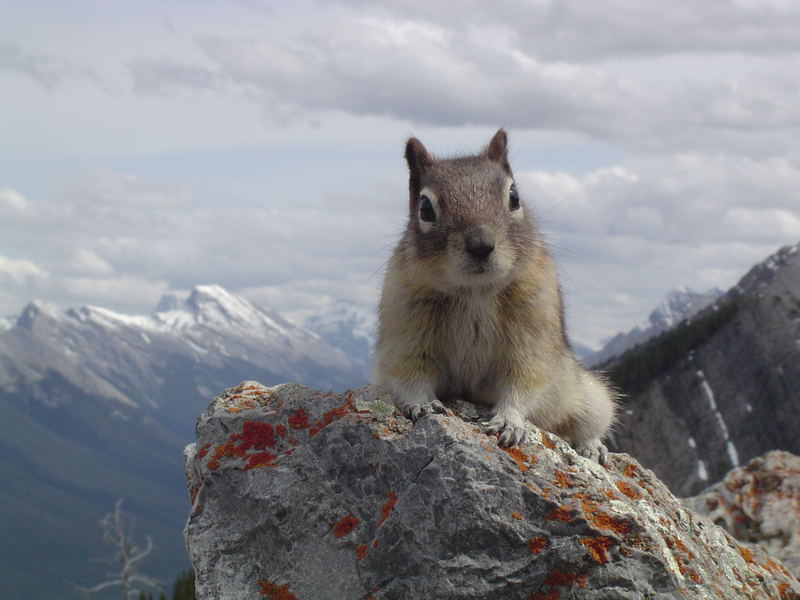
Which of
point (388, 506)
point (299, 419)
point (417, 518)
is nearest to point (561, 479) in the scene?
point (417, 518)

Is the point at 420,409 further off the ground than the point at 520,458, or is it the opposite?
the point at 420,409

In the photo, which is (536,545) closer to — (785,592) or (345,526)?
(345,526)

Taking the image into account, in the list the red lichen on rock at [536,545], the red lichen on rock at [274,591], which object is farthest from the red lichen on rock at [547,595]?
the red lichen on rock at [274,591]

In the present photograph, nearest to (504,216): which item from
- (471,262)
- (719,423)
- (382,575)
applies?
(471,262)

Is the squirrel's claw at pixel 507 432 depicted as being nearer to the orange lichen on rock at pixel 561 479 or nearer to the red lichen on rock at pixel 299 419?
the orange lichen on rock at pixel 561 479

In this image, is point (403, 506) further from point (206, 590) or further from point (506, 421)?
point (206, 590)
